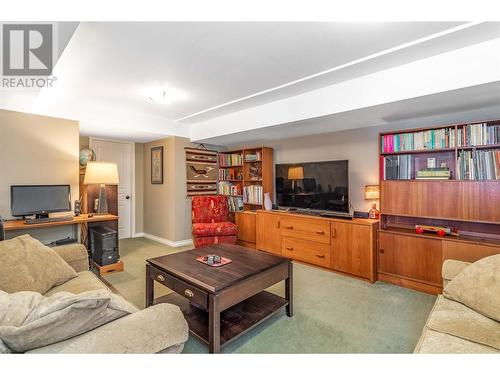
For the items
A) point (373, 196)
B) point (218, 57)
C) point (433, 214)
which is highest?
point (218, 57)

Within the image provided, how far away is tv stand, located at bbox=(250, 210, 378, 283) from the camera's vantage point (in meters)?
2.99

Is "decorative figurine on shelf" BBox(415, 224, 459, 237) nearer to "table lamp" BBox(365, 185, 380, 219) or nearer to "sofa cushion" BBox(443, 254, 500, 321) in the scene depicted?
"table lamp" BBox(365, 185, 380, 219)

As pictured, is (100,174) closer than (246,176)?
Yes

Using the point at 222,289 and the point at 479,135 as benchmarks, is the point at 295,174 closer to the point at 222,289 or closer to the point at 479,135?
the point at 479,135

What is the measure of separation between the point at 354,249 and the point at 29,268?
3078mm

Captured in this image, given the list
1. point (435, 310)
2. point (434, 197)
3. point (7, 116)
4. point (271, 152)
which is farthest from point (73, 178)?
point (434, 197)

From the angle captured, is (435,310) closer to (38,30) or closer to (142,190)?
(38,30)

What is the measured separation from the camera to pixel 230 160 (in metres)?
5.03

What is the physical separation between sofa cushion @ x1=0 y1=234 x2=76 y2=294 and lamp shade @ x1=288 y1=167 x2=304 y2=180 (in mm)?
3025

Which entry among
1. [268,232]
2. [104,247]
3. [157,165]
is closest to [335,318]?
[268,232]

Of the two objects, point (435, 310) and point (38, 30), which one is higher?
point (38, 30)

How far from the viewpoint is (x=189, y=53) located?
2127 mm

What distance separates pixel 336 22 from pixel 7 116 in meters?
3.64

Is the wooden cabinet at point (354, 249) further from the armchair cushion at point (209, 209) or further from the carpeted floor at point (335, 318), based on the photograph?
the armchair cushion at point (209, 209)
